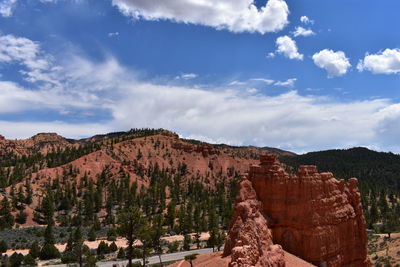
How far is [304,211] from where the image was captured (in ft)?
108

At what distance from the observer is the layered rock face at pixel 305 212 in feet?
107

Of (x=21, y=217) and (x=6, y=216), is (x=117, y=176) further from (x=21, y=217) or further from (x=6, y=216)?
(x=6, y=216)

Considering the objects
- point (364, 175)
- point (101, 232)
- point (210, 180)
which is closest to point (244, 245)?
point (101, 232)

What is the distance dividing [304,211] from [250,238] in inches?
302

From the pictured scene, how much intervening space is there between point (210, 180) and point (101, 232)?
268 feet

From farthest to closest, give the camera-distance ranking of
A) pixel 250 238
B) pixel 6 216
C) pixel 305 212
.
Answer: pixel 6 216
pixel 305 212
pixel 250 238

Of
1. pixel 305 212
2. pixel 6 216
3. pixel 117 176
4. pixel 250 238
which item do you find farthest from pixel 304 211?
pixel 117 176

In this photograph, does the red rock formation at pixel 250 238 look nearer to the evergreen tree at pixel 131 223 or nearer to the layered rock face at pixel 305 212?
the layered rock face at pixel 305 212

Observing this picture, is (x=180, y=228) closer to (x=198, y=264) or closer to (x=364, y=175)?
(x=198, y=264)

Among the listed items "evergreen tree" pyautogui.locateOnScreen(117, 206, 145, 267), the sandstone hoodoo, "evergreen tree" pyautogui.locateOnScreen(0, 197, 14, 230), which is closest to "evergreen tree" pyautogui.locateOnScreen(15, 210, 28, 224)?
"evergreen tree" pyautogui.locateOnScreen(0, 197, 14, 230)

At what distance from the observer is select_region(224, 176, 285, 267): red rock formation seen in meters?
25.3

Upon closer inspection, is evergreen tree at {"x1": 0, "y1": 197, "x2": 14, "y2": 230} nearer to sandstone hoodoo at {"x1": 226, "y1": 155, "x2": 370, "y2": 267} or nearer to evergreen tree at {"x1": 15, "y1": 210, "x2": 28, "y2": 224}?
evergreen tree at {"x1": 15, "y1": 210, "x2": 28, "y2": 224}

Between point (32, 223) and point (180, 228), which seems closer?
point (180, 228)

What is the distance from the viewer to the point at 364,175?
17888cm
